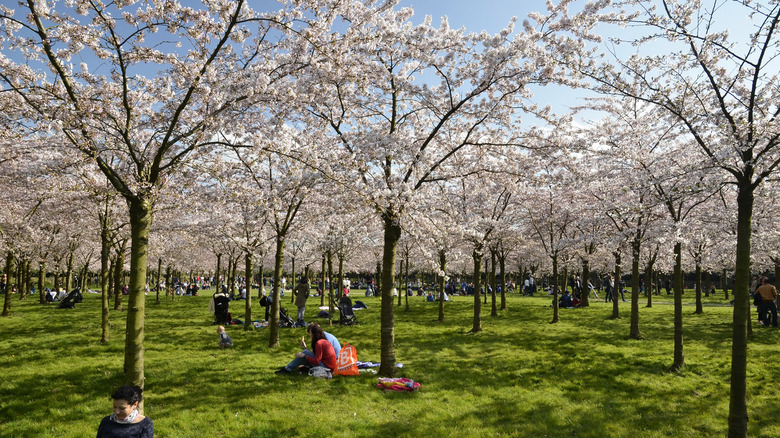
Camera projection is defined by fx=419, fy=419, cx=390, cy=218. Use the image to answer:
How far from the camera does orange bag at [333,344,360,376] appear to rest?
934cm

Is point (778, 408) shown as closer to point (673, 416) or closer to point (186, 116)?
point (673, 416)

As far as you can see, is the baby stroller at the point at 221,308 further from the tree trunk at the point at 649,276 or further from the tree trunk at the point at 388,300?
the tree trunk at the point at 649,276

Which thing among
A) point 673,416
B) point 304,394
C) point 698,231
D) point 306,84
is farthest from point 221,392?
point 698,231

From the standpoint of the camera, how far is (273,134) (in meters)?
7.47

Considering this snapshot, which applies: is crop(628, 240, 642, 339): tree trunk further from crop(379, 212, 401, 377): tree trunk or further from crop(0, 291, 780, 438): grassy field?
crop(379, 212, 401, 377): tree trunk

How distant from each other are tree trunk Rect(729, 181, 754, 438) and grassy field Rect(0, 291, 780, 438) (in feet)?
2.35

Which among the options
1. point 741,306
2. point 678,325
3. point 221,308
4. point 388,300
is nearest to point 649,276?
point 678,325

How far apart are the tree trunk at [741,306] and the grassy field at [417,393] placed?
717mm

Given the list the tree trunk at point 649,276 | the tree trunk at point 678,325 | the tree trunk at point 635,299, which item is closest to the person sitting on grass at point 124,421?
the tree trunk at point 678,325

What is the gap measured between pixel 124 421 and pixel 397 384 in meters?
5.30

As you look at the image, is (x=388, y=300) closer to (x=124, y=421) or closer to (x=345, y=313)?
(x=124, y=421)

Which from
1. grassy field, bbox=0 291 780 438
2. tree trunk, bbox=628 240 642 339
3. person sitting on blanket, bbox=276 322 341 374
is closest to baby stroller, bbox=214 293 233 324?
grassy field, bbox=0 291 780 438

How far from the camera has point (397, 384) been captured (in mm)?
8453

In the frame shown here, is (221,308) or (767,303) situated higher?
(767,303)
